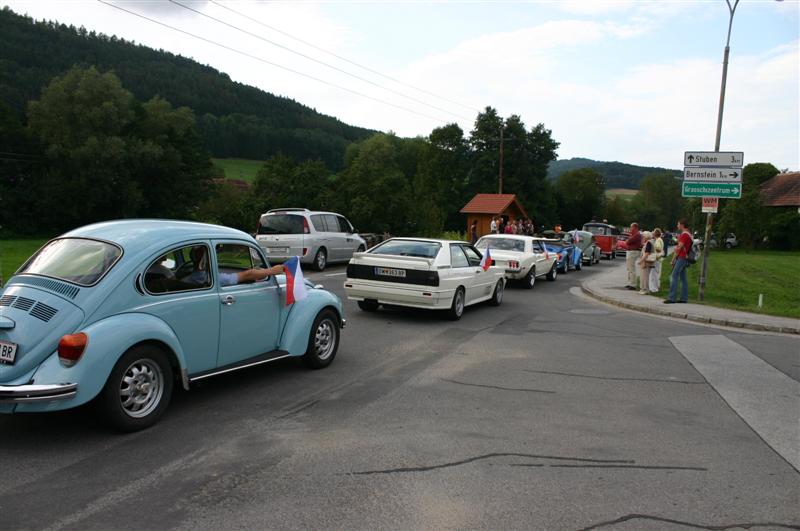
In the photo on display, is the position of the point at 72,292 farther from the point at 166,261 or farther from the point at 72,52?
the point at 72,52

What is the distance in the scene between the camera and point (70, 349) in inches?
177

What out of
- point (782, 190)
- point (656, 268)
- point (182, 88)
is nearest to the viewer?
point (656, 268)

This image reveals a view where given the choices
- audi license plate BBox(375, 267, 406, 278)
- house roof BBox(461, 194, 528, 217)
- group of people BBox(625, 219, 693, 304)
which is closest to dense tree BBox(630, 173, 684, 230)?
house roof BBox(461, 194, 528, 217)

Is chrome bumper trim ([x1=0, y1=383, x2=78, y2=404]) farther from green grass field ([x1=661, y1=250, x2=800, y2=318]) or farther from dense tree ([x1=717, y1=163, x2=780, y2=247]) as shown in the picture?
dense tree ([x1=717, y1=163, x2=780, y2=247])

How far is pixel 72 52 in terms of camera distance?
201ft

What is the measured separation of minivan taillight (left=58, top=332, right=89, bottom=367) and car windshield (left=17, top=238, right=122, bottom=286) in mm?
577

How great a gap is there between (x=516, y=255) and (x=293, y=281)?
488 inches

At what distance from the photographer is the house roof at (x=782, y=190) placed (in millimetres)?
67562

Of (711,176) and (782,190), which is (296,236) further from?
(782,190)

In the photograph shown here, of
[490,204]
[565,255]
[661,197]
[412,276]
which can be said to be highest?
[661,197]

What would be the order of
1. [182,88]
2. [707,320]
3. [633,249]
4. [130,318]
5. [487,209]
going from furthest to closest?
[182,88]
[487,209]
[633,249]
[707,320]
[130,318]

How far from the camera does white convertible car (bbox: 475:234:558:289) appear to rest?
708 inches

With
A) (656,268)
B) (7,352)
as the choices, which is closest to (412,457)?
(7,352)

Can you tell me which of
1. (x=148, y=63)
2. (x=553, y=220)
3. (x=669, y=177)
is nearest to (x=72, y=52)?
(x=148, y=63)
